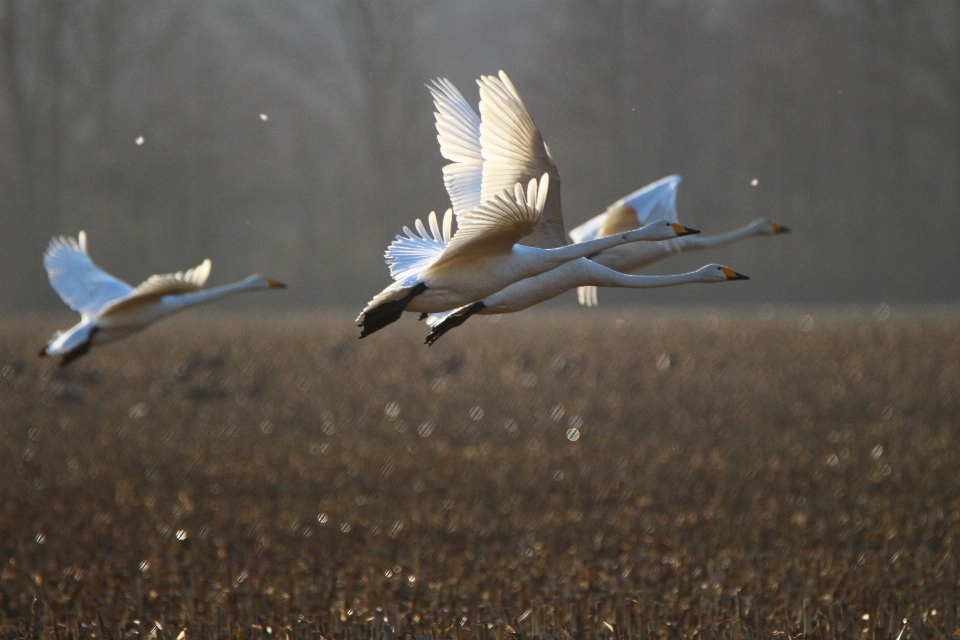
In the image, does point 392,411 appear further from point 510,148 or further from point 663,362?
point 510,148

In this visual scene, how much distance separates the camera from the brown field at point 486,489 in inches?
307

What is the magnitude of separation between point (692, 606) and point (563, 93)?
47.5 m

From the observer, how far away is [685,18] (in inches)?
2138

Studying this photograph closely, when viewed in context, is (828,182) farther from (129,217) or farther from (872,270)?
(129,217)

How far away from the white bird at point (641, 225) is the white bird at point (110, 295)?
8.50 ft

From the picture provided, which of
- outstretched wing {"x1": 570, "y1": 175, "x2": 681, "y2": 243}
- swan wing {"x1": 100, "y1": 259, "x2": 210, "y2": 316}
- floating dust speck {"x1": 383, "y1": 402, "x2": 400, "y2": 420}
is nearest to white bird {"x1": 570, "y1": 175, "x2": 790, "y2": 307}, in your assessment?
outstretched wing {"x1": 570, "y1": 175, "x2": 681, "y2": 243}

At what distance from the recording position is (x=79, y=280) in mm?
9750

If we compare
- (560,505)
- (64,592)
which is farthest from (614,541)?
(64,592)

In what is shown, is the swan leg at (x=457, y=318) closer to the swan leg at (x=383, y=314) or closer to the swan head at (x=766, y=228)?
the swan leg at (x=383, y=314)

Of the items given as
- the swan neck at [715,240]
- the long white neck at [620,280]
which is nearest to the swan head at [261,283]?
the long white neck at [620,280]

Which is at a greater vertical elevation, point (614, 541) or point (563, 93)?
point (563, 93)

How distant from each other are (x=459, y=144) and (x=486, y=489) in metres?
5.09

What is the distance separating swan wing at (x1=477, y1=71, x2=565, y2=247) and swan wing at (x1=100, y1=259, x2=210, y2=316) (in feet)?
6.82

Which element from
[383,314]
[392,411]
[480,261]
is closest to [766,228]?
[480,261]
